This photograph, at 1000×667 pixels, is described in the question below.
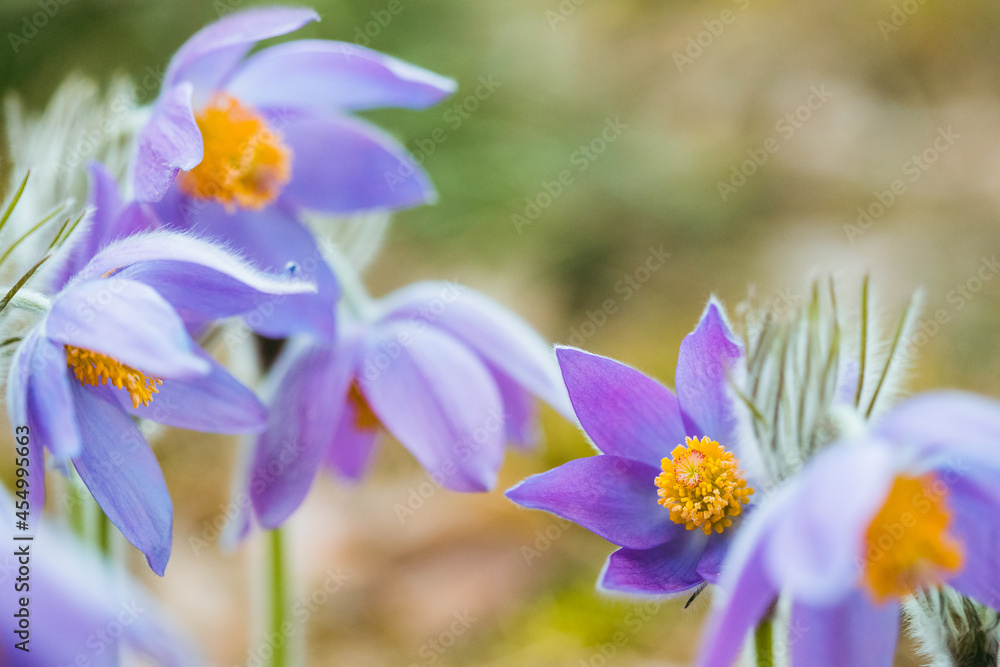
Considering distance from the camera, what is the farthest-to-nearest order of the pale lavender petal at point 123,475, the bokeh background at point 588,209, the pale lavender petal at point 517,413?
the bokeh background at point 588,209 → the pale lavender petal at point 517,413 → the pale lavender petal at point 123,475

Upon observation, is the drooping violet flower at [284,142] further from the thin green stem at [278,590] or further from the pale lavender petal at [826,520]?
the pale lavender petal at [826,520]

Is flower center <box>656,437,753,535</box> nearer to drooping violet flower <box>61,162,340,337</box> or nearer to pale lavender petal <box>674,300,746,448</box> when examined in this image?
pale lavender petal <box>674,300,746,448</box>

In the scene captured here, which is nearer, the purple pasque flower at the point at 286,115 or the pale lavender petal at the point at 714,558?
the pale lavender petal at the point at 714,558

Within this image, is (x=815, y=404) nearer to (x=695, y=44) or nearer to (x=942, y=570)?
(x=942, y=570)

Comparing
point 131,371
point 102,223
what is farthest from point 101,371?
point 102,223

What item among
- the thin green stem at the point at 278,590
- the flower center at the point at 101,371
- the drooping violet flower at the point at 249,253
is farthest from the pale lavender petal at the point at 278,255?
the thin green stem at the point at 278,590

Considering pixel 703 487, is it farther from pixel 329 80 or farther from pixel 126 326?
pixel 329 80

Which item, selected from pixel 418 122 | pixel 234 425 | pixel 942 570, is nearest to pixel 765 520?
pixel 942 570
